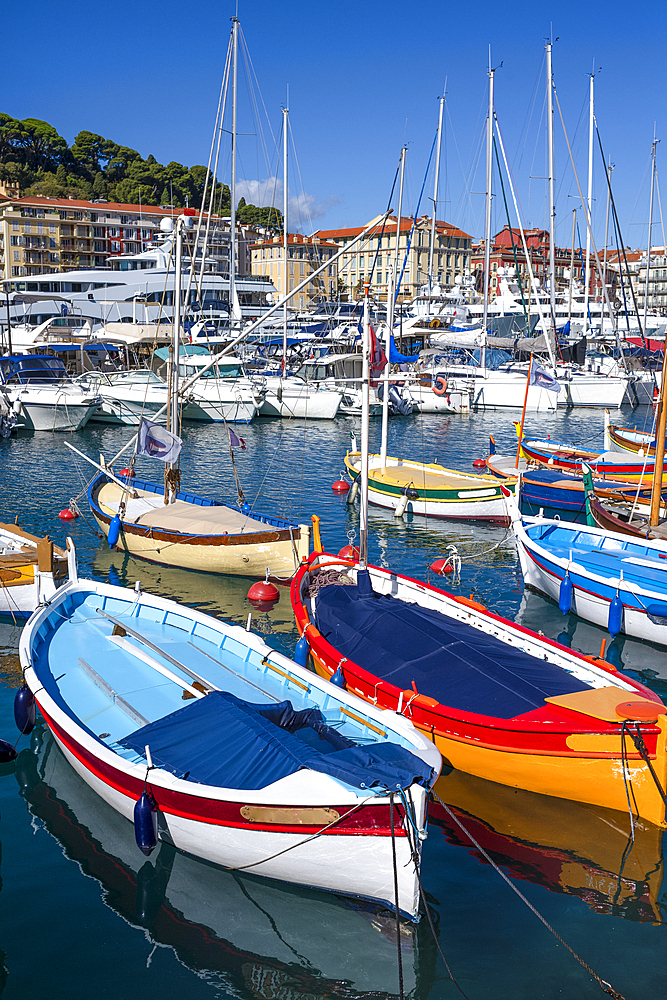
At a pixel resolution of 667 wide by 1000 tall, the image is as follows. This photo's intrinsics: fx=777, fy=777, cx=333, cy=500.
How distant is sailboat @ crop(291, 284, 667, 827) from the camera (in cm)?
1137

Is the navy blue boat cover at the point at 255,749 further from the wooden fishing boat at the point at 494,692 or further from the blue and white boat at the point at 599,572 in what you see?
the blue and white boat at the point at 599,572

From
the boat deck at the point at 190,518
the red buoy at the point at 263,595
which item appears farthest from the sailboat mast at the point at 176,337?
the red buoy at the point at 263,595

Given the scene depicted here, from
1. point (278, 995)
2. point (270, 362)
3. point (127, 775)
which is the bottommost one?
point (278, 995)

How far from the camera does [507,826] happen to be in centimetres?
1170

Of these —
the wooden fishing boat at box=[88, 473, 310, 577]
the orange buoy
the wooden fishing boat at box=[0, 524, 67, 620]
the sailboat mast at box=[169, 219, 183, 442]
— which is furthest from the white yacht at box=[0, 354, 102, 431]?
the orange buoy

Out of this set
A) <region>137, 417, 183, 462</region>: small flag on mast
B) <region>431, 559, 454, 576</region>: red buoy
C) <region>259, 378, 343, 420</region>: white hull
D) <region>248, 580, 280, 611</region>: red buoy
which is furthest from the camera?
<region>259, 378, 343, 420</region>: white hull

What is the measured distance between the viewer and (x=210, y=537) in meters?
22.1

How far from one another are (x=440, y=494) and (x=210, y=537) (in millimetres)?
9850

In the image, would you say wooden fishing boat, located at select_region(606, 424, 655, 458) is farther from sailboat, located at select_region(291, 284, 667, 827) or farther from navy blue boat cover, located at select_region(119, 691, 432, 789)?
navy blue boat cover, located at select_region(119, 691, 432, 789)

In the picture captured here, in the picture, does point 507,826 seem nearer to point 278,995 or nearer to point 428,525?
point 278,995

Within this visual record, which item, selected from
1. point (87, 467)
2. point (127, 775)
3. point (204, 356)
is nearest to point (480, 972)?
point (127, 775)

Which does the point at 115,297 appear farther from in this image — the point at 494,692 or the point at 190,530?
the point at 494,692

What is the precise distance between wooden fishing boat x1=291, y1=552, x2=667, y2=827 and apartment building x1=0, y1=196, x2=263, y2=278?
332 ft

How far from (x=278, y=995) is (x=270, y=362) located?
59398 mm
